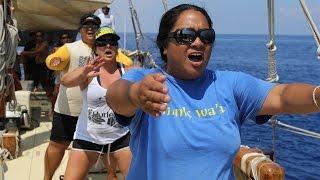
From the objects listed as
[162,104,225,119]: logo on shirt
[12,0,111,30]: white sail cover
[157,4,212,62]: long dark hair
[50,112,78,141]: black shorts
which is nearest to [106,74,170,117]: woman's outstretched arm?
[162,104,225,119]: logo on shirt

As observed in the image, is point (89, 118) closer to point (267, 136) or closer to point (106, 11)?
point (106, 11)

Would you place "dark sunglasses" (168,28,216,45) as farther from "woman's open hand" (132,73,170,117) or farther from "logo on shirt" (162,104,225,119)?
"woman's open hand" (132,73,170,117)

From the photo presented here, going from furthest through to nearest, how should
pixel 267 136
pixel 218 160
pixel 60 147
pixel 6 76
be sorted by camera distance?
pixel 267 136 → pixel 6 76 → pixel 60 147 → pixel 218 160

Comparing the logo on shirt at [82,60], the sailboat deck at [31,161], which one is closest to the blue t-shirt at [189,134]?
the logo on shirt at [82,60]

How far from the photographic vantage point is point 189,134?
1.87 metres

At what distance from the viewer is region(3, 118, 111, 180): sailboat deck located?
5086 millimetres

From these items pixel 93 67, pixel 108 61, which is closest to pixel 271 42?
pixel 108 61

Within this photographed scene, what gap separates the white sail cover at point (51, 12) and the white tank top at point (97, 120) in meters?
6.16

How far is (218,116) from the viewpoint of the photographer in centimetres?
193

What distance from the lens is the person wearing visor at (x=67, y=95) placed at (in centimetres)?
404

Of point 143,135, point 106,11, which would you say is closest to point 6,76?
point 143,135

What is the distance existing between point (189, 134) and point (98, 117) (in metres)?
1.75

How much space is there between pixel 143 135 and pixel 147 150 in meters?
0.06

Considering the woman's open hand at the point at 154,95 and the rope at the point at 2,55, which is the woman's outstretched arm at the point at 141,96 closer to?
the woman's open hand at the point at 154,95
